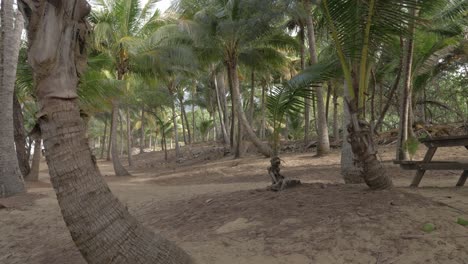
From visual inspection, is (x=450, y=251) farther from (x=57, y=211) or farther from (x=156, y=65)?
(x=156, y=65)

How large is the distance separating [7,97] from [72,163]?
7694mm

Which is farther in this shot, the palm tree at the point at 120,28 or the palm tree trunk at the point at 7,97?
the palm tree at the point at 120,28

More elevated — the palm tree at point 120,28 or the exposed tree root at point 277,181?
the palm tree at point 120,28

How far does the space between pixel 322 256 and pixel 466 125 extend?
13.1 meters

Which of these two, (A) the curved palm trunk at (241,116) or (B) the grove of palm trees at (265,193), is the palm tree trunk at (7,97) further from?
(A) the curved palm trunk at (241,116)

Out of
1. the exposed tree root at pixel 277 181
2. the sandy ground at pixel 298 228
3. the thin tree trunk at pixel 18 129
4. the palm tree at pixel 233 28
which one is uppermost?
the palm tree at pixel 233 28

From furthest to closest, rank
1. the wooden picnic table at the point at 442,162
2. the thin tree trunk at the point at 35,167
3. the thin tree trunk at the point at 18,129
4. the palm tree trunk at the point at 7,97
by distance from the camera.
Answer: the thin tree trunk at the point at 35,167 → the thin tree trunk at the point at 18,129 → the palm tree trunk at the point at 7,97 → the wooden picnic table at the point at 442,162

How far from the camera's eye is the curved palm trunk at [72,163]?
277 cm

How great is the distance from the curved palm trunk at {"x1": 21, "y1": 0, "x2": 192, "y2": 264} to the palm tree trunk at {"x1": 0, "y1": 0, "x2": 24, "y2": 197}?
736 centimetres

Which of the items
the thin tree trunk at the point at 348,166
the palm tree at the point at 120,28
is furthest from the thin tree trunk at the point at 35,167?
the thin tree trunk at the point at 348,166

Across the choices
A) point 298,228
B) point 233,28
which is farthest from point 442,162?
point 233,28

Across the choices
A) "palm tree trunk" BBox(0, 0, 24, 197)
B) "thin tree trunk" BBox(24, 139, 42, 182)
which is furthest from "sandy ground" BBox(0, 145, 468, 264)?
"thin tree trunk" BBox(24, 139, 42, 182)

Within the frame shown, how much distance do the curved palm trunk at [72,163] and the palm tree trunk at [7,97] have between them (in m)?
7.36

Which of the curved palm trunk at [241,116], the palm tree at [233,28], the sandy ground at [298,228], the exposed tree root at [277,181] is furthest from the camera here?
the curved palm trunk at [241,116]
